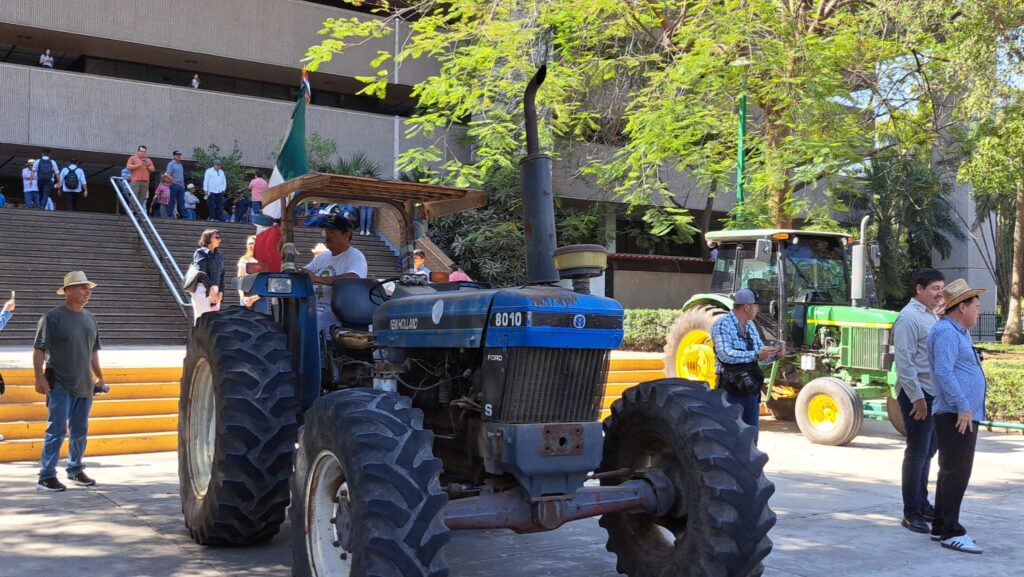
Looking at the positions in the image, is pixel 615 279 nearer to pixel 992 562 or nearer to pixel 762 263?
pixel 762 263

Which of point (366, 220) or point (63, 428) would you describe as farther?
point (366, 220)

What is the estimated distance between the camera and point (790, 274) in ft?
38.8

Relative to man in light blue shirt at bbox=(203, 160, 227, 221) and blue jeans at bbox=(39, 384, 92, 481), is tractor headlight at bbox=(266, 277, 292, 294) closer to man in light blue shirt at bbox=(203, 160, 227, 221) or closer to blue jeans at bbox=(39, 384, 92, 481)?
blue jeans at bbox=(39, 384, 92, 481)

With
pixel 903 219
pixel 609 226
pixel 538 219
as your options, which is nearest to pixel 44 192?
pixel 609 226

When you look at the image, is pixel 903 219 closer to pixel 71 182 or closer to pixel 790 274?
pixel 790 274

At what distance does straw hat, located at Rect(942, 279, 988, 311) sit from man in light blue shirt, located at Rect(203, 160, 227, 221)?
18689mm

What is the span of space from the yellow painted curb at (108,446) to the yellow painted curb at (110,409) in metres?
0.47

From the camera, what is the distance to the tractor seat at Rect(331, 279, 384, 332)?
6.50m

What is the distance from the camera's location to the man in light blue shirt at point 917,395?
22.1 feet

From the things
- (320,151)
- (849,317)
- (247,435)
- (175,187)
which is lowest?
(247,435)

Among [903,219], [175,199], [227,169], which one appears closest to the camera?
[175,199]

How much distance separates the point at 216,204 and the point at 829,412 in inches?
633

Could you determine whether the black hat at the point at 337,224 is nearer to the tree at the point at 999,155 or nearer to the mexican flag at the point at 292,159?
the mexican flag at the point at 292,159

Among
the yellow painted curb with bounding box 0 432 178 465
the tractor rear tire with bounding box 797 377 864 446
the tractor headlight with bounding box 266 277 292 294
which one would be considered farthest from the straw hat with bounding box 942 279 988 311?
the yellow painted curb with bounding box 0 432 178 465
